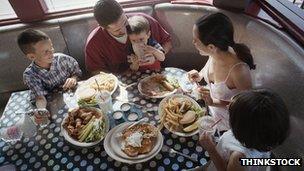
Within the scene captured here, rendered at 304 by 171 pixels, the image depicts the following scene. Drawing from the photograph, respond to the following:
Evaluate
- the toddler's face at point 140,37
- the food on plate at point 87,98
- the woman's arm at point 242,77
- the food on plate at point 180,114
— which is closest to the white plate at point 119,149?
the food on plate at point 180,114

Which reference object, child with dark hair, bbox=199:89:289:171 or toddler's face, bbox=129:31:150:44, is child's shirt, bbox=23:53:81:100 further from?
child with dark hair, bbox=199:89:289:171

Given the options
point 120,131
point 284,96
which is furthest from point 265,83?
point 120,131

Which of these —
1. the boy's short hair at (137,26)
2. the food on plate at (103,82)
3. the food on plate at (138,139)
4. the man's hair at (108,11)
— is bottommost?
the food on plate at (138,139)

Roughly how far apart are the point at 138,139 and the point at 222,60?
0.98 metres

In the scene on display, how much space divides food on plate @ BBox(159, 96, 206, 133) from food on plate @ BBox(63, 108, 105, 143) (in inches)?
18.2

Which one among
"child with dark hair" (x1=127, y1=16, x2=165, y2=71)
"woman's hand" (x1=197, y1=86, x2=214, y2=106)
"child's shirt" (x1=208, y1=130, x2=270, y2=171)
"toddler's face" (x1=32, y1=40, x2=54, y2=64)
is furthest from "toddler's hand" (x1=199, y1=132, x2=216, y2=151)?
"toddler's face" (x1=32, y1=40, x2=54, y2=64)

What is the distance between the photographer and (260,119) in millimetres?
1429

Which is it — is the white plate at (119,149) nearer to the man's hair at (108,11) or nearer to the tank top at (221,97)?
the tank top at (221,97)

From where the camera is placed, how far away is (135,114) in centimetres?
211

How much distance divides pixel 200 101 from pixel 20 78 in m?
2.33

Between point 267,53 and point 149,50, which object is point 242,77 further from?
point 149,50

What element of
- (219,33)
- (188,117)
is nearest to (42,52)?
(188,117)

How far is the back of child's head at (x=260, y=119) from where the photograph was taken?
56.1 inches

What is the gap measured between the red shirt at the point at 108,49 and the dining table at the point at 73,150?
0.69 meters
